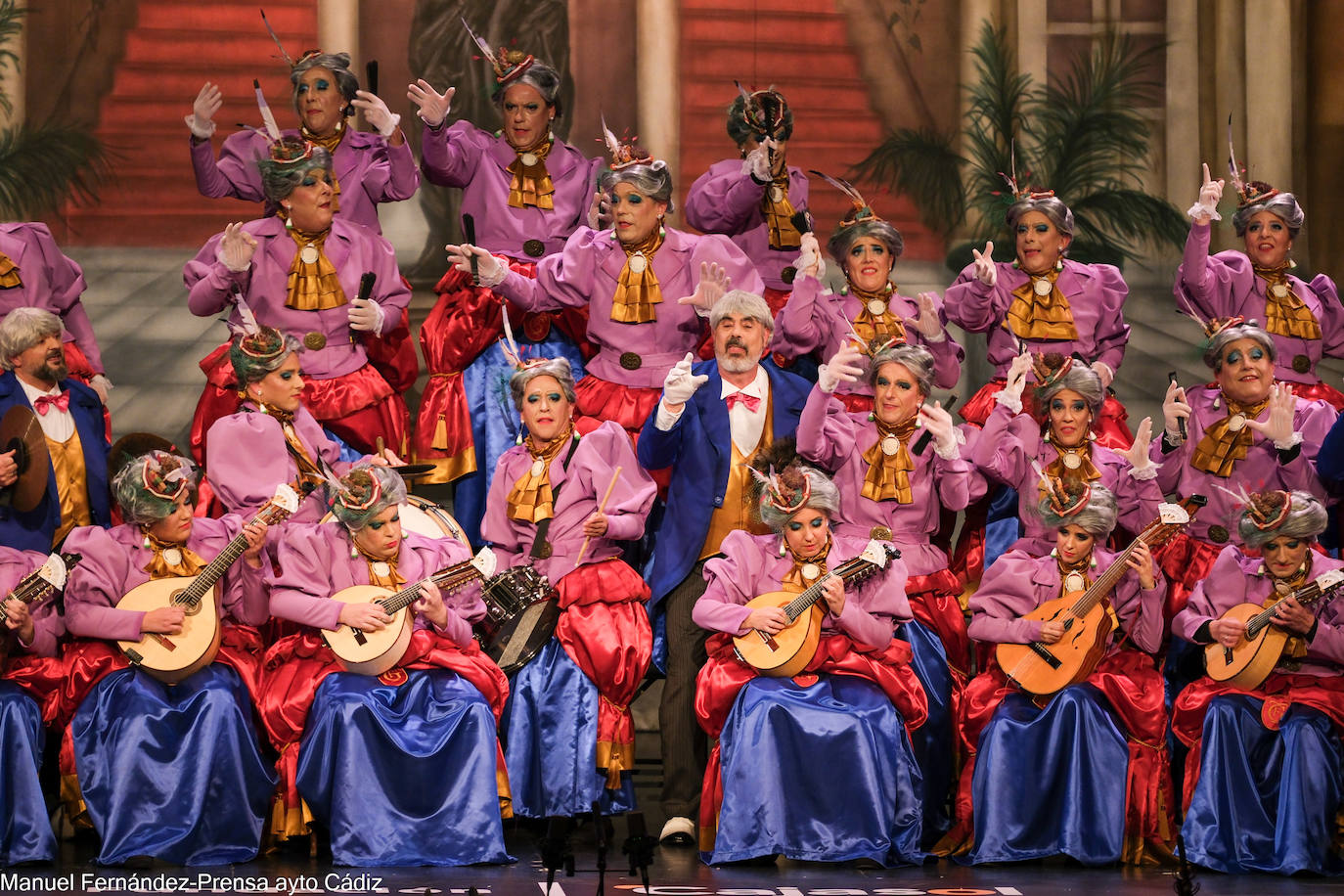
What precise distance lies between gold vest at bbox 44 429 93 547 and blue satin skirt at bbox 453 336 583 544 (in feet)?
4.88

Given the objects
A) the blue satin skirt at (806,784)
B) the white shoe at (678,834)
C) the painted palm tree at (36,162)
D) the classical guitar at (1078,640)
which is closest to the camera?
the blue satin skirt at (806,784)

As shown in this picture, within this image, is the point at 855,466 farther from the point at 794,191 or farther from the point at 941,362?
the point at 794,191

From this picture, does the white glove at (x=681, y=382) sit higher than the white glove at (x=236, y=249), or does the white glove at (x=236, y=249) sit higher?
the white glove at (x=236, y=249)

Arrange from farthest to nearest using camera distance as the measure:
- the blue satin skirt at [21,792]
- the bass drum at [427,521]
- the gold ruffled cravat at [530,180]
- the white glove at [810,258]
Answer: the gold ruffled cravat at [530,180] → the white glove at [810,258] → the bass drum at [427,521] → the blue satin skirt at [21,792]

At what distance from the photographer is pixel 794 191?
8.26 metres

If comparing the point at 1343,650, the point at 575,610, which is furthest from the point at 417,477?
the point at 1343,650

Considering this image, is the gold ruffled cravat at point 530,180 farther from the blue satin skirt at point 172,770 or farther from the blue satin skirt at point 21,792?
the blue satin skirt at point 21,792

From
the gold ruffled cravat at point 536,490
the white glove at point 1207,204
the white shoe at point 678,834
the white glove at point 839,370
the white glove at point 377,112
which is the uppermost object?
the white glove at point 377,112

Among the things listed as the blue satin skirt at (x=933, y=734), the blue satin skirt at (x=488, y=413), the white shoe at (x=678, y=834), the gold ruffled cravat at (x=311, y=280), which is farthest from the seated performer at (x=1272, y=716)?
the gold ruffled cravat at (x=311, y=280)

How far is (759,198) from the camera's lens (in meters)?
8.02

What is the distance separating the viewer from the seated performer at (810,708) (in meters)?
6.34

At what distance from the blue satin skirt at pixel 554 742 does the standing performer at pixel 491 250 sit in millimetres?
1136

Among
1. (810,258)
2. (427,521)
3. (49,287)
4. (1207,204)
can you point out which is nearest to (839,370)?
(810,258)

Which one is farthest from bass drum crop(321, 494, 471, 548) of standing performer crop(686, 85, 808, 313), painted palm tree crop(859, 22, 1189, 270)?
painted palm tree crop(859, 22, 1189, 270)
